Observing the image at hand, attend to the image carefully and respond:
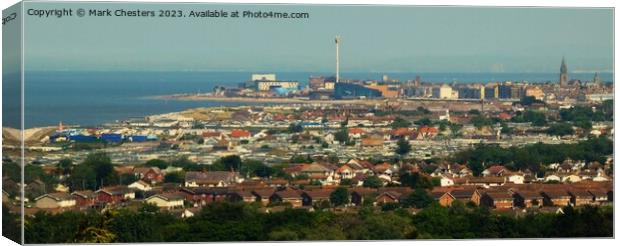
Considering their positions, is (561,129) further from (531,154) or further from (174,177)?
(174,177)

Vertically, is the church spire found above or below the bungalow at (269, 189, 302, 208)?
above

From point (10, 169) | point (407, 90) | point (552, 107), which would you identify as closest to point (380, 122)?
point (407, 90)

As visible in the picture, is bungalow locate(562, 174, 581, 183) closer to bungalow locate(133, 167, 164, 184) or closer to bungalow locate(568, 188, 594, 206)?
bungalow locate(568, 188, 594, 206)

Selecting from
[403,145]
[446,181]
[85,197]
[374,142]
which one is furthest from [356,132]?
[85,197]

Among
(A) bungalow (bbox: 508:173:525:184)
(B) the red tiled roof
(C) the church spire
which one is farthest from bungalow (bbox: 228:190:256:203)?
(C) the church spire

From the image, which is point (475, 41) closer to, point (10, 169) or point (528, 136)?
point (528, 136)

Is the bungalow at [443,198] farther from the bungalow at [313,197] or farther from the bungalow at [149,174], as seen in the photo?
the bungalow at [149,174]
